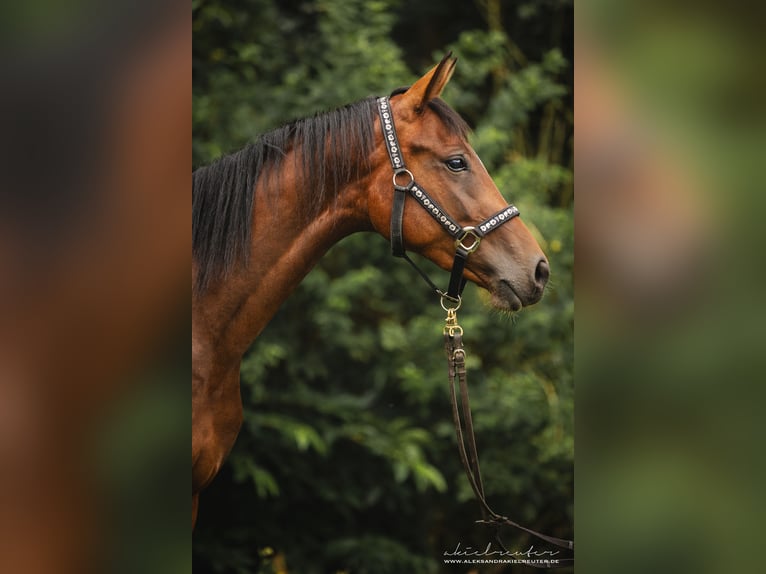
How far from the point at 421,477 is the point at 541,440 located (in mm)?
616

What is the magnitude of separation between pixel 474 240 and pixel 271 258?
0.56 m

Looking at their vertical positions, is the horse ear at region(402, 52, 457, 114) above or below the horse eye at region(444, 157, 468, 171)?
above

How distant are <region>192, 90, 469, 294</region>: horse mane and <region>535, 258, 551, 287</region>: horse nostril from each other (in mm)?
422

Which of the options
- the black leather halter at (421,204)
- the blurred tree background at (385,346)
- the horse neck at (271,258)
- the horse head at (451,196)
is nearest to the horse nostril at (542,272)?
the horse head at (451,196)

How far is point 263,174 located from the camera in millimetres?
1966

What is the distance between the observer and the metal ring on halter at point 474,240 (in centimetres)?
191

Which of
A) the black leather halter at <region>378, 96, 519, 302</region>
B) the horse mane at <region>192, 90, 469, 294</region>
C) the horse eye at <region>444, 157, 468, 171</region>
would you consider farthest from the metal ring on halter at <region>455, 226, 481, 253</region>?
the horse mane at <region>192, 90, 469, 294</region>

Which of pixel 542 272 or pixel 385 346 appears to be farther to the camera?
pixel 385 346

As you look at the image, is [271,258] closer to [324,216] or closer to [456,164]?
[324,216]

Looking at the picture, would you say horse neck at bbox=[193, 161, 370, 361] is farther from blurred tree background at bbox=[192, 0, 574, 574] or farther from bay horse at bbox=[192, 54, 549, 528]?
blurred tree background at bbox=[192, 0, 574, 574]

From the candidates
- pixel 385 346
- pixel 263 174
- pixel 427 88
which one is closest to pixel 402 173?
pixel 427 88

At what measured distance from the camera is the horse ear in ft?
6.17
